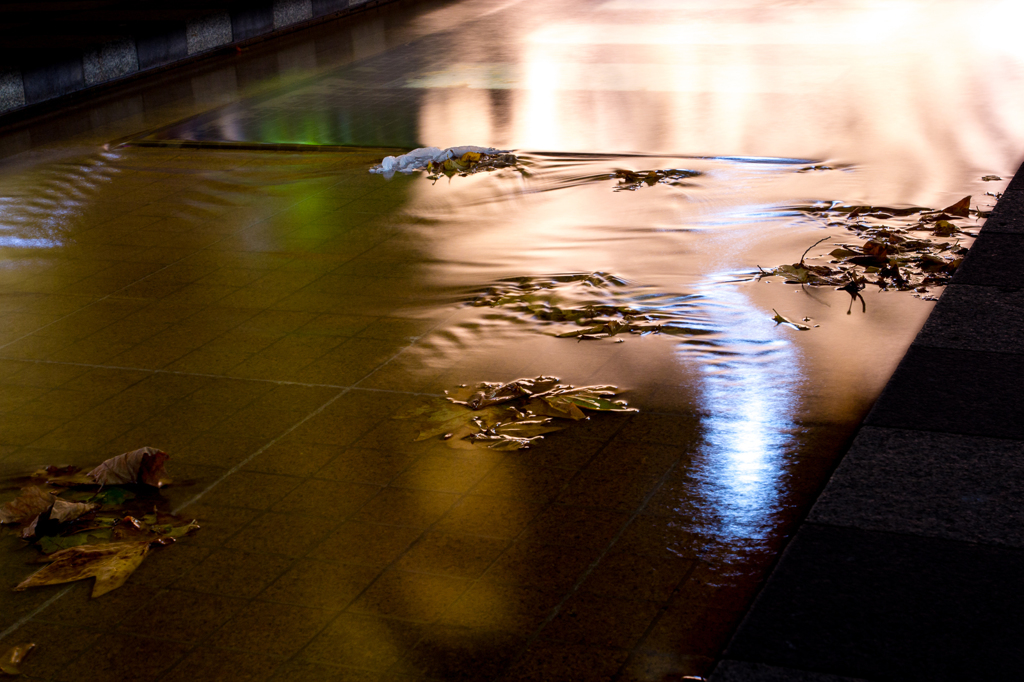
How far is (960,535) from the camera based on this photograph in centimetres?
273

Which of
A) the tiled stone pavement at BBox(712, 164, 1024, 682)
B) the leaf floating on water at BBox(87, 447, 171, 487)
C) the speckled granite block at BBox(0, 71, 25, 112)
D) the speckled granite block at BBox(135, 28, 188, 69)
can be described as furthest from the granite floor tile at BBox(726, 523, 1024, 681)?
the speckled granite block at BBox(135, 28, 188, 69)

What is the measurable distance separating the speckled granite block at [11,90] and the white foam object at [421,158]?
4099 millimetres

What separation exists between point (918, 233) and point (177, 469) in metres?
3.54

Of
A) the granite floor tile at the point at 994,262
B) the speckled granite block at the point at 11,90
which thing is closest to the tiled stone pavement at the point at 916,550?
the granite floor tile at the point at 994,262

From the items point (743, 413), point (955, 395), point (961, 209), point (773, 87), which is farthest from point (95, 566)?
point (773, 87)

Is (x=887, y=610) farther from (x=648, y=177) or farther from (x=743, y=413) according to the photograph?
(x=648, y=177)

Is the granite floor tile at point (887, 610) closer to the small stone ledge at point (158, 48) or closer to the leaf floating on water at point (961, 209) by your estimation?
the leaf floating on water at point (961, 209)

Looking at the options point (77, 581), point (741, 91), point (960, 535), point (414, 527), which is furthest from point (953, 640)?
point (741, 91)

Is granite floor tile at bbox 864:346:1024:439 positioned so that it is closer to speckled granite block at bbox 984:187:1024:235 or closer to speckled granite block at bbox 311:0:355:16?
speckled granite block at bbox 984:187:1024:235

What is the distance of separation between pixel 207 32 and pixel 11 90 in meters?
2.74

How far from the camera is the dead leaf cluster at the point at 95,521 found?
3.02 meters

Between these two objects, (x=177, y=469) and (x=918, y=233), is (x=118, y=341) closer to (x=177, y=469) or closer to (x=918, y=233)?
(x=177, y=469)

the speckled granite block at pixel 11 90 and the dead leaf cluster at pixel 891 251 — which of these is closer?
the dead leaf cluster at pixel 891 251

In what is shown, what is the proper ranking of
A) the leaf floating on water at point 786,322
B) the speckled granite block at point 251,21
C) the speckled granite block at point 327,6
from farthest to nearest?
1. the speckled granite block at point 327,6
2. the speckled granite block at point 251,21
3. the leaf floating on water at point 786,322
